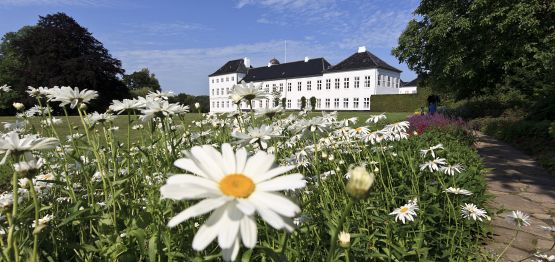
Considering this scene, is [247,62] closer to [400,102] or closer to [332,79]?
[332,79]

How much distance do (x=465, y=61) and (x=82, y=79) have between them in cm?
2311

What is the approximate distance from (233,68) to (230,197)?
5360 centimetres

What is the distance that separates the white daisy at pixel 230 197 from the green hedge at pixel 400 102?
34.0 metres

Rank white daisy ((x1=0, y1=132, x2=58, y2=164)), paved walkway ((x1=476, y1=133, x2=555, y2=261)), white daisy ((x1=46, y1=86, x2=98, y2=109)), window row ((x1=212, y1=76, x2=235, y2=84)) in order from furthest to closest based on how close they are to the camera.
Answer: window row ((x1=212, y1=76, x2=235, y2=84))
paved walkway ((x1=476, y1=133, x2=555, y2=261))
white daisy ((x1=46, y1=86, x2=98, y2=109))
white daisy ((x1=0, y1=132, x2=58, y2=164))

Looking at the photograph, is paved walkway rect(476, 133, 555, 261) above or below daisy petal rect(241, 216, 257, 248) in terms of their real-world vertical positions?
below

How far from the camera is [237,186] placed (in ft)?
2.59

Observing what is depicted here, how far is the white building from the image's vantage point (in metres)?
38.2

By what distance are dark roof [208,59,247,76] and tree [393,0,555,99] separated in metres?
37.4

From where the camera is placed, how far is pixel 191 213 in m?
0.69

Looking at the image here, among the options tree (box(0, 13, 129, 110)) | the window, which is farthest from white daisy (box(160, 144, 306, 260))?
the window

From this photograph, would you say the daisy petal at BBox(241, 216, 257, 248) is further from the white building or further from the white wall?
the white wall

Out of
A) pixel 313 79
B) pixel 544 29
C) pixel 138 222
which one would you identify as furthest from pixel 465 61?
pixel 313 79

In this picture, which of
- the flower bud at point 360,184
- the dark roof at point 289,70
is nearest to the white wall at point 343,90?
the dark roof at point 289,70

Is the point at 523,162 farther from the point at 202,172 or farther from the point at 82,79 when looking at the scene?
the point at 82,79
